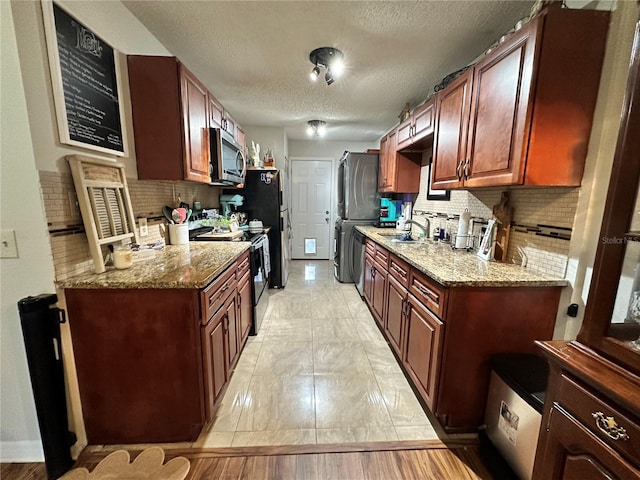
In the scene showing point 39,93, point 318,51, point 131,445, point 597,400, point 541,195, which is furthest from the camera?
point 318,51

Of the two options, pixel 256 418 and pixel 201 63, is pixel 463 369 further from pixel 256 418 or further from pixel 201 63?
pixel 201 63

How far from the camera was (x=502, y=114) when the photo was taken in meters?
1.50

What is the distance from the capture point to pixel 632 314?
0.82m

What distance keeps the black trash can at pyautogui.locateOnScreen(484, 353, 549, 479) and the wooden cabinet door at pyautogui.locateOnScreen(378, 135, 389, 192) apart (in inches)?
102

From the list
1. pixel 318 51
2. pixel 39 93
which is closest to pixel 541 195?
pixel 318 51

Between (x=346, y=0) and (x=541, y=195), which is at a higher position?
(x=346, y=0)

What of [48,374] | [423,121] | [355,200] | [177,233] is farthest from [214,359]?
[355,200]

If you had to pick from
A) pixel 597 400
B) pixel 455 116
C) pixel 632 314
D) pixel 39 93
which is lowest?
pixel 597 400

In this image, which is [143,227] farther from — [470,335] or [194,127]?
[470,335]

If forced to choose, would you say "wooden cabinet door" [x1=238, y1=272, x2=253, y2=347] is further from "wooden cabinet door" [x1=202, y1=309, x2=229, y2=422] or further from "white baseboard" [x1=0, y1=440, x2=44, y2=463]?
"white baseboard" [x1=0, y1=440, x2=44, y2=463]

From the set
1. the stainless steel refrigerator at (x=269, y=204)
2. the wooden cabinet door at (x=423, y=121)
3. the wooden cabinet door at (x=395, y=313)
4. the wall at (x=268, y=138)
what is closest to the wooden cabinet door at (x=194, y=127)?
the stainless steel refrigerator at (x=269, y=204)

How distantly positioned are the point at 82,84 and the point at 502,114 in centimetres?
226

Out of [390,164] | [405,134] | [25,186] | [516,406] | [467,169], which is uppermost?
[405,134]

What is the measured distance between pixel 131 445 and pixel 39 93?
182 centimetres
